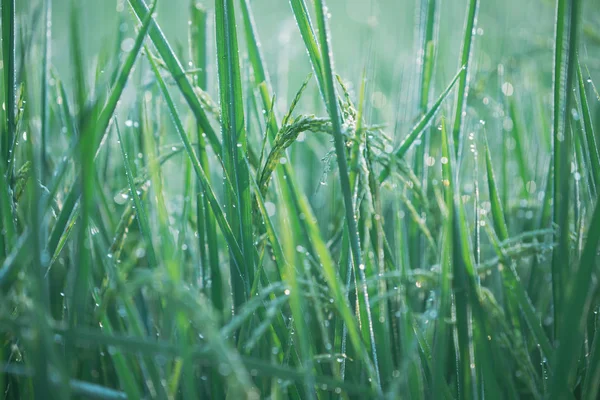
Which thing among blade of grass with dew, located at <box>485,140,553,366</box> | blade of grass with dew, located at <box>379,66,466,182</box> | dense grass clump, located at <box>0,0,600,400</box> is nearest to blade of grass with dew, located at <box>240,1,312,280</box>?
dense grass clump, located at <box>0,0,600,400</box>

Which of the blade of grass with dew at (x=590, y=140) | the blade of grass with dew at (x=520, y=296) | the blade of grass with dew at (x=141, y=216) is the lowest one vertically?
the blade of grass with dew at (x=520, y=296)

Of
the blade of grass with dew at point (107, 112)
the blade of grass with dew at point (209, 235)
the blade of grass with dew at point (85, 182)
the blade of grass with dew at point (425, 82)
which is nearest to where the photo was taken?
the blade of grass with dew at point (85, 182)

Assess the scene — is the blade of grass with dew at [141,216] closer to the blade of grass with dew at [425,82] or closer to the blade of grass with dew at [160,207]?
the blade of grass with dew at [160,207]

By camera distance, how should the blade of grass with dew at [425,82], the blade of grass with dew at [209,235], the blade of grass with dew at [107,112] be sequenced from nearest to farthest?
the blade of grass with dew at [107,112], the blade of grass with dew at [209,235], the blade of grass with dew at [425,82]

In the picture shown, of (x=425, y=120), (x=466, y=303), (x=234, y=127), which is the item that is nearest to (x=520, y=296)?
(x=466, y=303)

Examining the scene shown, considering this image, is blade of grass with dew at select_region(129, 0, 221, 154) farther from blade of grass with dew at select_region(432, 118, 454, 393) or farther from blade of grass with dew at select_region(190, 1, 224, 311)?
blade of grass with dew at select_region(432, 118, 454, 393)

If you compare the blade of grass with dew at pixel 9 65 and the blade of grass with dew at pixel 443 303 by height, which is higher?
the blade of grass with dew at pixel 9 65

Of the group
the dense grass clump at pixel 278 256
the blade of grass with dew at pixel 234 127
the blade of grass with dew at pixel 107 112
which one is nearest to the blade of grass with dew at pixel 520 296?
the dense grass clump at pixel 278 256
